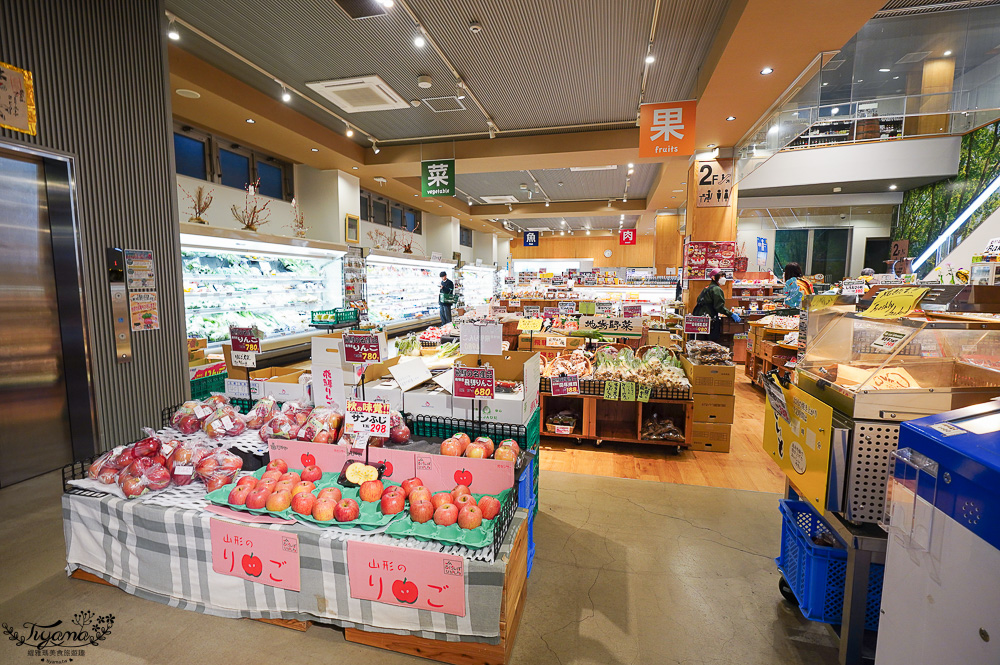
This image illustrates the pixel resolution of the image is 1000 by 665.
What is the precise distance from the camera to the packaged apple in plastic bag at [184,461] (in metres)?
2.18

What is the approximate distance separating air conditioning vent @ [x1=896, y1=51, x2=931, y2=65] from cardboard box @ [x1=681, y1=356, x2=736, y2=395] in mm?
4787

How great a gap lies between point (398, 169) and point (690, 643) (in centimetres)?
876

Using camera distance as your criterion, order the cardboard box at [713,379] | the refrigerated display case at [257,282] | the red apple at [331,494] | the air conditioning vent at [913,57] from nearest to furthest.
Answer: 1. the red apple at [331,494]
2. the cardboard box at [713,379]
3. the air conditioning vent at [913,57]
4. the refrigerated display case at [257,282]

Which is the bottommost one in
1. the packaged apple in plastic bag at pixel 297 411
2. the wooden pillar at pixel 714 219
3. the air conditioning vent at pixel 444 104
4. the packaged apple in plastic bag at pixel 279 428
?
the packaged apple in plastic bag at pixel 279 428

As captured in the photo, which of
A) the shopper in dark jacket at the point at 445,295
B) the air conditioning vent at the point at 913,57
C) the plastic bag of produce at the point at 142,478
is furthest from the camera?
the shopper in dark jacket at the point at 445,295

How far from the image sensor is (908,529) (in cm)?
115

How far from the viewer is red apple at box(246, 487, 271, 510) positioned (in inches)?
75.1

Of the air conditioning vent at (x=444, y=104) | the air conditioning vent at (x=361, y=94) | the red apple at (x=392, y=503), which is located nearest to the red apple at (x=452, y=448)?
the red apple at (x=392, y=503)

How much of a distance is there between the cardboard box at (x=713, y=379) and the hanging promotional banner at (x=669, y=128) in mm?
2772

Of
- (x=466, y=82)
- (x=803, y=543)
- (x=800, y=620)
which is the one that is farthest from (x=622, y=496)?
(x=466, y=82)

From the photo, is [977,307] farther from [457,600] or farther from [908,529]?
[457,600]

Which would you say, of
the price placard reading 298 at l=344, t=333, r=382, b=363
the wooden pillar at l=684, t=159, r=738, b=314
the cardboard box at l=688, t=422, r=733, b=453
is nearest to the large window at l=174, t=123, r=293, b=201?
the price placard reading 298 at l=344, t=333, r=382, b=363

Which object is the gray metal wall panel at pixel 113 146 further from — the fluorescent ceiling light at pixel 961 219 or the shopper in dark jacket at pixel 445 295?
the fluorescent ceiling light at pixel 961 219

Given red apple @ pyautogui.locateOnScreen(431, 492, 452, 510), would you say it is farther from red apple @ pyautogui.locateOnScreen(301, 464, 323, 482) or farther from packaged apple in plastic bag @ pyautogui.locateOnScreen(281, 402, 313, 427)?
packaged apple in plastic bag @ pyautogui.locateOnScreen(281, 402, 313, 427)
